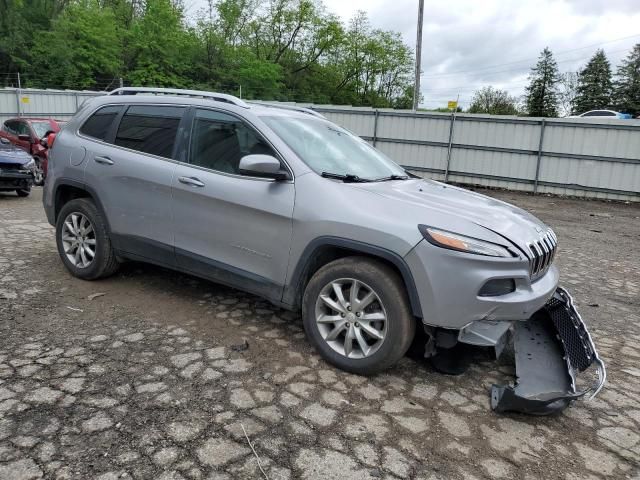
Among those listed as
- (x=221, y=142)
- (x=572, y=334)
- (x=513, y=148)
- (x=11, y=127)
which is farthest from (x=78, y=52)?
(x=572, y=334)

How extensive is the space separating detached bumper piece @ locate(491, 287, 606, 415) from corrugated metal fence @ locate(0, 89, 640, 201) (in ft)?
37.3

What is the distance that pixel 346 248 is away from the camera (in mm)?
3346

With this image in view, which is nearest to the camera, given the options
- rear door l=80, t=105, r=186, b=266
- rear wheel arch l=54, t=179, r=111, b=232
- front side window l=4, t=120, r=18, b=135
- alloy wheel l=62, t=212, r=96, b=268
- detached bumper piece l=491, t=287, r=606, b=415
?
detached bumper piece l=491, t=287, r=606, b=415

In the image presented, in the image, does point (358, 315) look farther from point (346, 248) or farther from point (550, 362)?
point (550, 362)

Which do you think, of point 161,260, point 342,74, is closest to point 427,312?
point 161,260

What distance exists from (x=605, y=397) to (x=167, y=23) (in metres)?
36.5

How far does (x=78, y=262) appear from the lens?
16.1 feet

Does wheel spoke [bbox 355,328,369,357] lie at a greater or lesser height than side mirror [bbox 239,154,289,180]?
lesser

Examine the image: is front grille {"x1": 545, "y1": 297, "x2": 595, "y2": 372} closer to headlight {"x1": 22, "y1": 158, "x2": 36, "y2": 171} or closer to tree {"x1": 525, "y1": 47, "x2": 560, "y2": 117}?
headlight {"x1": 22, "y1": 158, "x2": 36, "y2": 171}

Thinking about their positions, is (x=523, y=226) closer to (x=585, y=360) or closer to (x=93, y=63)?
(x=585, y=360)

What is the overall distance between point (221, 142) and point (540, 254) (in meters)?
2.46

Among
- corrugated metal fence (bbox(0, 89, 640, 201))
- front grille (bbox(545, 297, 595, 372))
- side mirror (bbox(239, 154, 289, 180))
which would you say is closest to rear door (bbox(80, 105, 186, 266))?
side mirror (bbox(239, 154, 289, 180))

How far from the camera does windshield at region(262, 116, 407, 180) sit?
382 cm

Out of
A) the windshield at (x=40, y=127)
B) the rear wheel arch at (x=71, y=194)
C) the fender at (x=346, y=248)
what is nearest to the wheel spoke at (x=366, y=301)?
the fender at (x=346, y=248)
